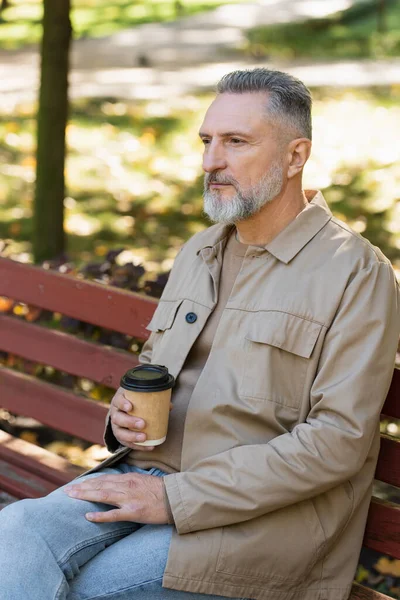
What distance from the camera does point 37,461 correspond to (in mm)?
3947

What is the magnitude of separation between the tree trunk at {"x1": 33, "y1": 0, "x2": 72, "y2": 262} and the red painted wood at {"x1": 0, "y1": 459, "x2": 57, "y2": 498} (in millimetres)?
2719

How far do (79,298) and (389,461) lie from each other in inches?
56.2

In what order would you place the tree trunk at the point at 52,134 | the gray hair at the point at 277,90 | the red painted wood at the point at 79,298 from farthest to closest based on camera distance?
the tree trunk at the point at 52,134 < the red painted wood at the point at 79,298 < the gray hair at the point at 277,90

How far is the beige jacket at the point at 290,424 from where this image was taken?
8.30 feet

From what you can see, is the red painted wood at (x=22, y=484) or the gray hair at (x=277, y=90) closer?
the gray hair at (x=277, y=90)

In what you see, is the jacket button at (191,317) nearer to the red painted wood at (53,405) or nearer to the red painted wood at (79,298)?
the red painted wood at (79,298)

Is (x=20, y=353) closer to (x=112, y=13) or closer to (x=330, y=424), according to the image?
(x=330, y=424)

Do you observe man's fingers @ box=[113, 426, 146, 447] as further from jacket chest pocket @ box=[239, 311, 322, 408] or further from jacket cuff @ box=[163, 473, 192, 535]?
jacket chest pocket @ box=[239, 311, 322, 408]

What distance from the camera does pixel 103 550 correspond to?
2723 millimetres

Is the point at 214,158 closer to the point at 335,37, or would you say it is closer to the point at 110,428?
the point at 110,428

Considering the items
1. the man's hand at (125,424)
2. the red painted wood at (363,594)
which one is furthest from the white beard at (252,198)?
the red painted wood at (363,594)

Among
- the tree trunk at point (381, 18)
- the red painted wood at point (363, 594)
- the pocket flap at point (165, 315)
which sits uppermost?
the tree trunk at point (381, 18)

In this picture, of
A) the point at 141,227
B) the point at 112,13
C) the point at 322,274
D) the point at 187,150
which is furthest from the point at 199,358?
the point at 112,13

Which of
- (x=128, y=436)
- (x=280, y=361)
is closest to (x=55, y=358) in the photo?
(x=128, y=436)
